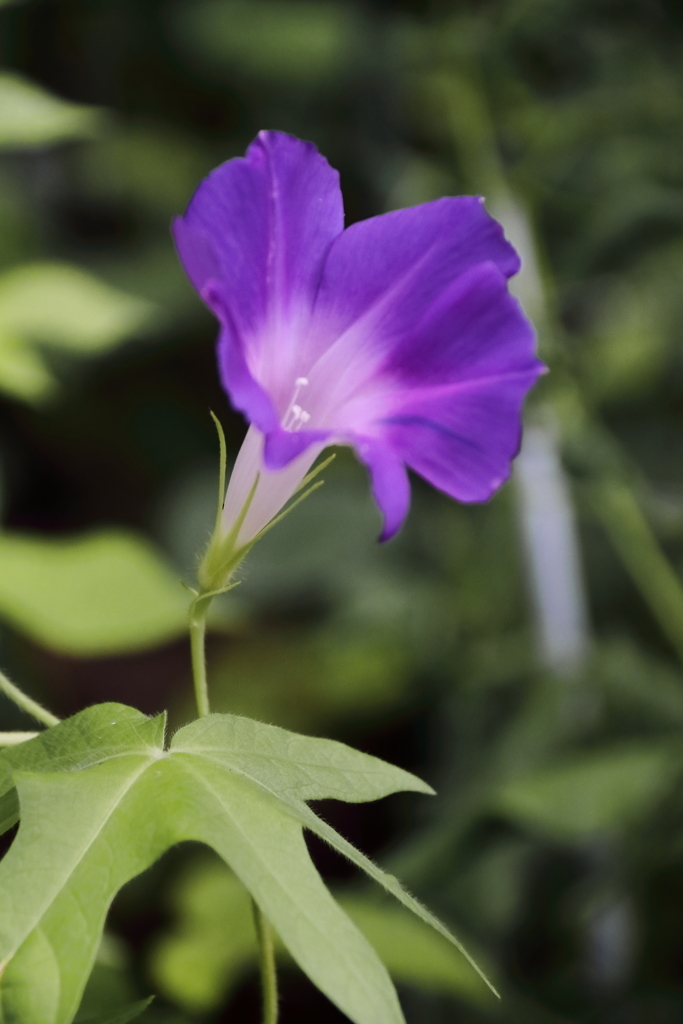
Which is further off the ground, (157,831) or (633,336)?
(633,336)

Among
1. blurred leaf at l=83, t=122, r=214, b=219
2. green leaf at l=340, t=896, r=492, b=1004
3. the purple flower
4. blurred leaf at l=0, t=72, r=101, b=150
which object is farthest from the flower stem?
blurred leaf at l=83, t=122, r=214, b=219

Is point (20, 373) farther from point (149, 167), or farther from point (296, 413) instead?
point (149, 167)

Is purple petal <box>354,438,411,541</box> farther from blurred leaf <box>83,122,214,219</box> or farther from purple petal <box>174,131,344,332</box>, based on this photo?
blurred leaf <box>83,122,214,219</box>

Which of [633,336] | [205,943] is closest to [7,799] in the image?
[205,943]

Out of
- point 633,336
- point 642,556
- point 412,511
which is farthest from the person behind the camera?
point 633,336

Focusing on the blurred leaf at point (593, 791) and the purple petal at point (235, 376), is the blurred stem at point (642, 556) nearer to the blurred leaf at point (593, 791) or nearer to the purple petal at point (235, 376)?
the blurred leaf at point (593, 791)

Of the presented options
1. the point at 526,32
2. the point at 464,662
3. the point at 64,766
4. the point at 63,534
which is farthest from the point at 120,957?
the point at 526,32

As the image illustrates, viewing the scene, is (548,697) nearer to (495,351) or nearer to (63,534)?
(495,351)

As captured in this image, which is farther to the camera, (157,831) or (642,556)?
(642,556)
